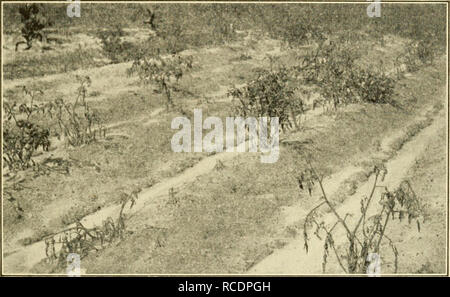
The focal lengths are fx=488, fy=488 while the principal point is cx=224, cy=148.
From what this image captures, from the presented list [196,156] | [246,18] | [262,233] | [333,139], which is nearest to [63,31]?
[246,18]

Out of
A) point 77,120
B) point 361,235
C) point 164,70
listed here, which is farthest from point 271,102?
point 77,120

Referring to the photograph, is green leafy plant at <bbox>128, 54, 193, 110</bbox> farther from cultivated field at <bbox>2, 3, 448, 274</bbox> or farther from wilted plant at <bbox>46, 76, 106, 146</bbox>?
wilted plant at <bbox>46, 76, 106, 146</bbox>

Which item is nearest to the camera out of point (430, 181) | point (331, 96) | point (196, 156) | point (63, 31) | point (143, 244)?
point (143, 244)

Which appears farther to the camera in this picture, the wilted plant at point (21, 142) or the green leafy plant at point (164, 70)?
the green leafy plant at point (164, 70)

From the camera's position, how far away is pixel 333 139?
285 inches

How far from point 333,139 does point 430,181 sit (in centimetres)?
153

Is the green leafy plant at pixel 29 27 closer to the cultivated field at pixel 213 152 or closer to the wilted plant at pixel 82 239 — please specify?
the cultivated field at pixel 213 152

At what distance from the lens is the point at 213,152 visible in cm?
702

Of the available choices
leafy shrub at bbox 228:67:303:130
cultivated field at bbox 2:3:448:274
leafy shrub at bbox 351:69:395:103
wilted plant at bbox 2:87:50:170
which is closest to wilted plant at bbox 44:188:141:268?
cultivated field at bbox 2:3:448:274

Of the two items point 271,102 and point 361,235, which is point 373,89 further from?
point 361,235

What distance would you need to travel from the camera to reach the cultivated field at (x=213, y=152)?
16.6 ft

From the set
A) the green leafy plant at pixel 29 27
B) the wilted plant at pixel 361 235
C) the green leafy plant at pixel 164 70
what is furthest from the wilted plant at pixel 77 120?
the wilted plant at pixel 361 235

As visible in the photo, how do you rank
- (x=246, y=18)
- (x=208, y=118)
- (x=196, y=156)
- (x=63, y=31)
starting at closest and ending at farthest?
(x=196, y=156)
(x=208, y=118)
(x=63, y=31)
(x=246, y=18)

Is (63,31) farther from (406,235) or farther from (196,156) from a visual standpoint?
Result: (406,235)
